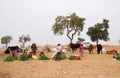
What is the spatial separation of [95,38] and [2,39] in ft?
133

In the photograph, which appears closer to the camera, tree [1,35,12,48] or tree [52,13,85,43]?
A: tree [52,13,85,43]

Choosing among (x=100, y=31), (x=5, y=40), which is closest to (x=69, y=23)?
(x=100, y=31)

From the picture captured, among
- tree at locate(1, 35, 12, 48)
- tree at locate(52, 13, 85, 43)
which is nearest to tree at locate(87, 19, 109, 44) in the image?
tree at locate(52, 13, 85, 43)

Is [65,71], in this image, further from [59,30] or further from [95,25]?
[95,25]

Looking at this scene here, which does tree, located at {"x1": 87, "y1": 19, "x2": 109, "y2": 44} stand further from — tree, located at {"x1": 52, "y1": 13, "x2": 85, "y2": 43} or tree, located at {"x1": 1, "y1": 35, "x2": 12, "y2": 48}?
tree, located at {"x1": 1, "y1": 35, "x2": 12, "y2": 48}

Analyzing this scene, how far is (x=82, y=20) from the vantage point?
61594mm

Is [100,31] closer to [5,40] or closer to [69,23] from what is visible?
[69,23]

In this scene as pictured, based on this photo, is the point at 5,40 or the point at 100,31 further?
the point at 5,40

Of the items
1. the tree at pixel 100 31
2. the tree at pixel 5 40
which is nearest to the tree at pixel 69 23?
the tree at pixel 100 31

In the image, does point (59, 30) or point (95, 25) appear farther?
point (95, 25)

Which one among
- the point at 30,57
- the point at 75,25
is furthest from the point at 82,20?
the point at 30,57

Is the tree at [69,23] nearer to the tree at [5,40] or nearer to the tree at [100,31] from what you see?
the tree at [100,31]

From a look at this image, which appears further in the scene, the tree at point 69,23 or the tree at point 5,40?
the tree at point 5,40

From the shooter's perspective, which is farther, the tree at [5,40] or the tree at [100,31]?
the tree at [5,40]
